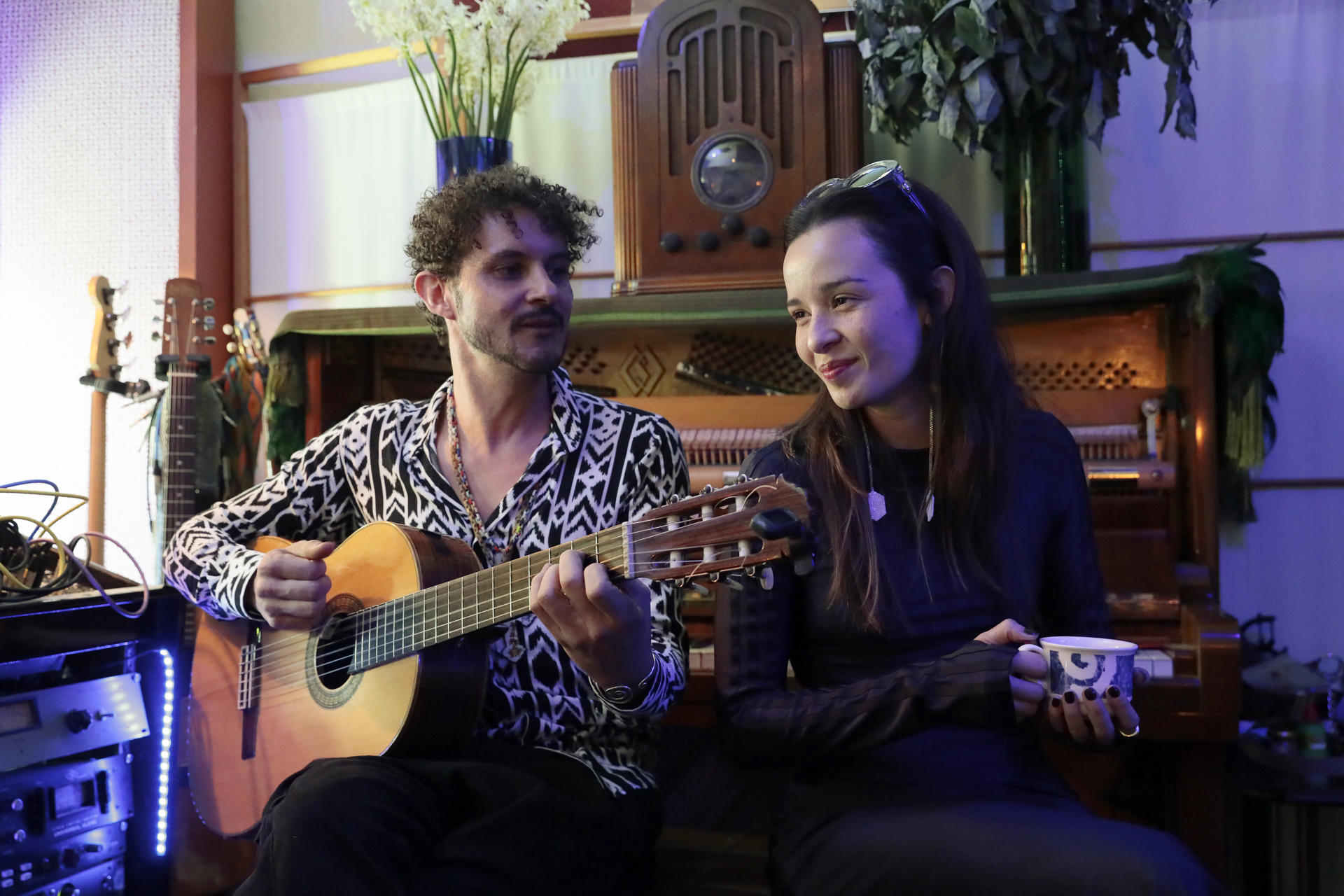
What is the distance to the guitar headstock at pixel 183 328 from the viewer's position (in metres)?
→ 2.91

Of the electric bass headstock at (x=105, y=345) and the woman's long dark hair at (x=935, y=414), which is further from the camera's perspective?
the electric bass headstock at (x=105, y=345)

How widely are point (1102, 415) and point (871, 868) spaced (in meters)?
1.51

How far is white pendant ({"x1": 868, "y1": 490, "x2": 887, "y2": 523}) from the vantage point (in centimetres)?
Result: 162

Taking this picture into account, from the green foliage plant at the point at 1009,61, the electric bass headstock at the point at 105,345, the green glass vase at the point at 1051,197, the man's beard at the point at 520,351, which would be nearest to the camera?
the man's beard at the point at 520,351

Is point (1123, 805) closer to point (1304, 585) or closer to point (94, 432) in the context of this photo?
point (1304, 585)

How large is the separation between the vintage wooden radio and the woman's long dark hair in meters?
1.00

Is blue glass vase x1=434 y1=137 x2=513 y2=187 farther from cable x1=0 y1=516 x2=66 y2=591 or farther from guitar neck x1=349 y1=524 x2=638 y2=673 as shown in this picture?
guitar neck x1=349 y1=524 x2=638 y2=673

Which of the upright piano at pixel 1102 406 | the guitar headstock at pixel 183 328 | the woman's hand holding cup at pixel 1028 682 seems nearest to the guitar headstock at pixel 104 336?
the guitar headstock at pixel 183 328

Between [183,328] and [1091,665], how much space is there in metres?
2.51

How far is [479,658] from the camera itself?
5.73ft

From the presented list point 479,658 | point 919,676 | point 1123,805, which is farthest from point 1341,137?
point 479,658

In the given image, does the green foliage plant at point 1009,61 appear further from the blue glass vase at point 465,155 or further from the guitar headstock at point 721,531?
the guitar headstock at point 721,531

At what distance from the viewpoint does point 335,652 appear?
6.26ft

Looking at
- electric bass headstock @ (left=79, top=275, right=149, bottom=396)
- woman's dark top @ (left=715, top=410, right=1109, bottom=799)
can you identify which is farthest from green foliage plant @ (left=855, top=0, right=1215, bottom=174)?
electric bass headstock @ (left=79, top=275, right=149, bottom=396)
